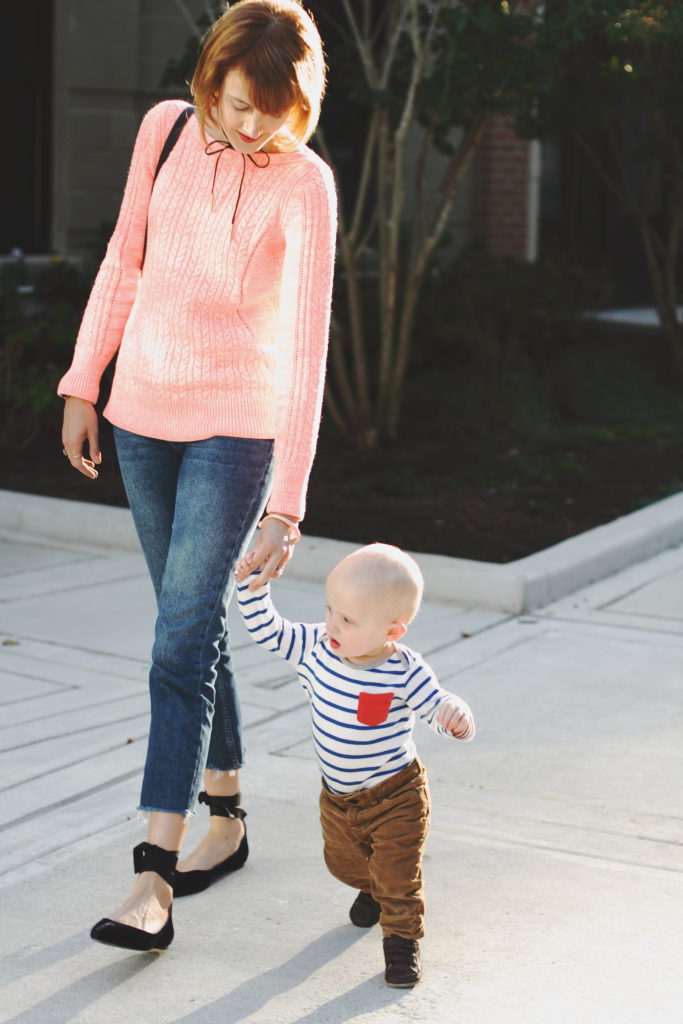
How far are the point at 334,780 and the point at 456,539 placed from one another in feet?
12.8

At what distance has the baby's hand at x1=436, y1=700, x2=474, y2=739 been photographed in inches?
114

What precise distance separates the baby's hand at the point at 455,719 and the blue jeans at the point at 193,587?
56 cm

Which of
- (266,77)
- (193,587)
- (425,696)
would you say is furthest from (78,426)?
(425,696)

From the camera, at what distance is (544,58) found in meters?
7.62

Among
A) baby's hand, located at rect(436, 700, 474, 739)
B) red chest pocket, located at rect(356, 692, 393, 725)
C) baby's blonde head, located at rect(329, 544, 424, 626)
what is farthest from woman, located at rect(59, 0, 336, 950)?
baby's hand, located at rect(436, 700, 474, 739)

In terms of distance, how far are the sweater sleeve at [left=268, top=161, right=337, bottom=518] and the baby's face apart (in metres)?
0.20

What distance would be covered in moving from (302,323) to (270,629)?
0.65m

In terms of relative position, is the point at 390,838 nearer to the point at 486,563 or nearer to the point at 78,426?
the point at 78,426

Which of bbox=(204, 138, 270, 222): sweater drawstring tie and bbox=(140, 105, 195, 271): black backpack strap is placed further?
bbox=(140, 105, 195, 271): black backpack strap

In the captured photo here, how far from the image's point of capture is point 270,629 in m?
3.09

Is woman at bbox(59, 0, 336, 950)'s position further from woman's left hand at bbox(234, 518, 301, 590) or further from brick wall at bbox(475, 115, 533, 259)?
brick wall at bbox(475, 115, 533, 259)

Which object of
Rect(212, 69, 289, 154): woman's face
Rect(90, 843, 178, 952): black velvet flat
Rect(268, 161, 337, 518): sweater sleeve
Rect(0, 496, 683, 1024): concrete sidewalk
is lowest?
Rect(0, 496, 683, 1024): concrete sidewalk

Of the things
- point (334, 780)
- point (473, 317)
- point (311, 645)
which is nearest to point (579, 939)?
point (334, 780)

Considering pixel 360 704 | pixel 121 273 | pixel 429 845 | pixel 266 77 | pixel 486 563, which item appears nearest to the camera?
pixel 266 77
